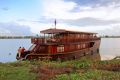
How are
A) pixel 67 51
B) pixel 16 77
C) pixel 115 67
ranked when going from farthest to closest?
pixel 67 51 → pixel 115 67 → pixel 16 77

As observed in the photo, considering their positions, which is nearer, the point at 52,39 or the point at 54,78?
the point at 54,78

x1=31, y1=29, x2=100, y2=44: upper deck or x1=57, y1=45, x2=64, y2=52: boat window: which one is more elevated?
x1=31, y1=29, x2=100, y2=44: upper deck

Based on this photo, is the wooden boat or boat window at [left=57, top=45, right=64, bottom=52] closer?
the wooden boat

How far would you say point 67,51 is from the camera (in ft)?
123

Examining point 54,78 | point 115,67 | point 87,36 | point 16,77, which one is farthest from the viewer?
point 87,36

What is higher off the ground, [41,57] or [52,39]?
[52,39]

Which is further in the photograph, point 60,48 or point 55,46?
point 60,48

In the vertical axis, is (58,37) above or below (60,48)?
above

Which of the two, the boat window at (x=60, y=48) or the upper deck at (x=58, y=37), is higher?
the upper deck at (x=58, y=37)

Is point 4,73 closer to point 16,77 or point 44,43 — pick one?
point 16,77

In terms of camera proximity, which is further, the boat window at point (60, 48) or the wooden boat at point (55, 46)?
the boat window at point (60, 48)

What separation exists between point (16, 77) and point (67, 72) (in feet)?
9.30

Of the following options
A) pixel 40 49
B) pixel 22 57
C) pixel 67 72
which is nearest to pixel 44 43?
pixel 40 49

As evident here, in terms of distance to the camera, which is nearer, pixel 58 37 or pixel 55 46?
pixel 55 46
